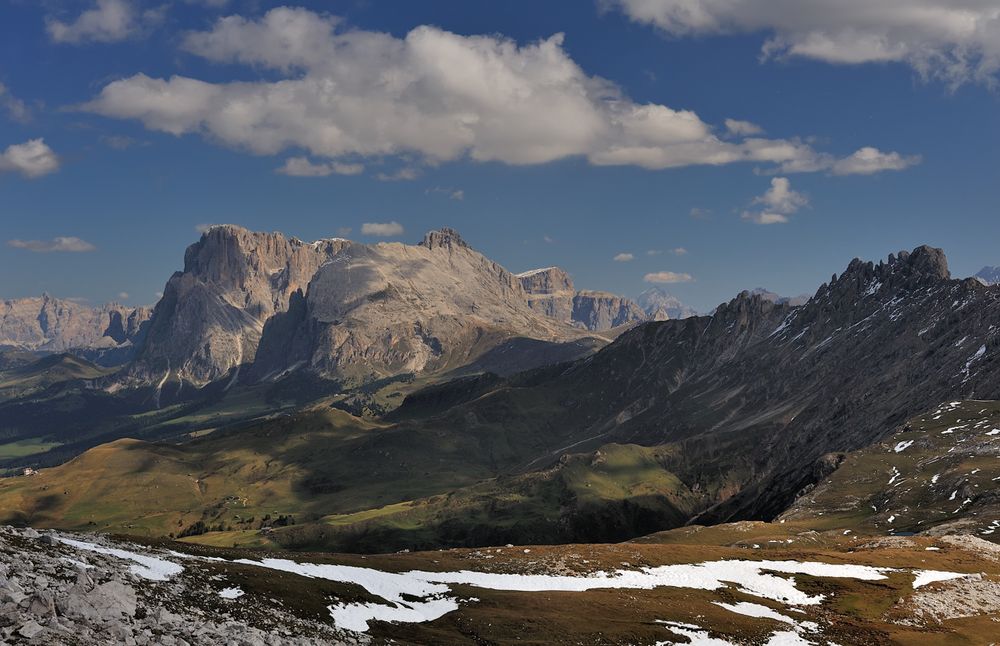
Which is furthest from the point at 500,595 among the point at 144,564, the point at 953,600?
the point at 953,600

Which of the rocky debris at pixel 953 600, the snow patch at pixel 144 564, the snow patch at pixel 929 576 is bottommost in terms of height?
the rocky debris at pixel 953 600

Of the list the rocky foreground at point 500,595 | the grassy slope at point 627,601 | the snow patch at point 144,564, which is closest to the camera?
the rocky foreground at point 500,595

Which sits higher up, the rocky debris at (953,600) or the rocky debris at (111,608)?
the rocky debris at (111,608)

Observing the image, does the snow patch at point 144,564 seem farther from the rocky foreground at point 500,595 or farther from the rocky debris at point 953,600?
the rocky debris at point 953,600

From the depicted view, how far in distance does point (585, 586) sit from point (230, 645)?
6235 cm

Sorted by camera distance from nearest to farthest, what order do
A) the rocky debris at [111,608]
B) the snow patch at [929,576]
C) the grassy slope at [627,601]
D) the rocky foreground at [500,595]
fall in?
the rocky debris at [111,608] < the rocky foreground at [500,595] < the grassy slope at [627,601] < the snow patch at [929,576]

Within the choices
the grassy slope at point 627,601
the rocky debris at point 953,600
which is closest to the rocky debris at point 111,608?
the grassy slope at point 627,601

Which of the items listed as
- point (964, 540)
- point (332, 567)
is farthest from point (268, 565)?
point (964, 540)

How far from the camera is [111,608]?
52.2 meters

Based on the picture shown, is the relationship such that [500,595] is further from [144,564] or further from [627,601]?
[144,564]

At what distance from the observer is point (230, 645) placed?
174 ft

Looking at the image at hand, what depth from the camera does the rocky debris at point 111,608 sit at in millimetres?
47000

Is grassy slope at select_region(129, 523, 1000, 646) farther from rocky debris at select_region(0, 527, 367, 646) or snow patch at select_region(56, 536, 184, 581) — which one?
rocky debris at select_region(0, 527, 367, 646)

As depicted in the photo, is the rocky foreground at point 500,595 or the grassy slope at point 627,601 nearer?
the rocky foreground at point 500,595
